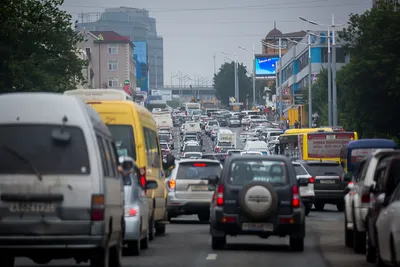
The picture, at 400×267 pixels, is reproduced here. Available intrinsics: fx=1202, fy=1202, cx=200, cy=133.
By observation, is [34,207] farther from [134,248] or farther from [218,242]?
[218,242]

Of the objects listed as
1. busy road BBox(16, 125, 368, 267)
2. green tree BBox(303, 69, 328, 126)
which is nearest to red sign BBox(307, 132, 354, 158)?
busy road BBox(16, 125, 368, 267)

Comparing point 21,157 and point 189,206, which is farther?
point 189,206

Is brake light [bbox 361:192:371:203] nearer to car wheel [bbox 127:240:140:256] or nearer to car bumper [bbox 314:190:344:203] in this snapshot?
car wheel [bbox 127:240:140:256]

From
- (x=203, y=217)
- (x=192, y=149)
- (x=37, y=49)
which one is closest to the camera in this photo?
(x=203, y=217)

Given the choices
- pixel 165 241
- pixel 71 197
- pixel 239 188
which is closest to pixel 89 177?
pixel 71 197

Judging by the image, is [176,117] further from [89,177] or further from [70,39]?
[89,177]

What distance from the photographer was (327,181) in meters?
39.3

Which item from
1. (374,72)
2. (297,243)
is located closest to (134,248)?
(297,243)

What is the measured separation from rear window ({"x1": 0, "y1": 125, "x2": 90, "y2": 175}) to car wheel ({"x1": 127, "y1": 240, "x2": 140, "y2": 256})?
6.47 m

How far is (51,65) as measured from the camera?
79.8 metres

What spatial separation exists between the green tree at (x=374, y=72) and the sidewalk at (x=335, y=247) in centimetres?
3696

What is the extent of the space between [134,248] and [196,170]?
36.4 feet

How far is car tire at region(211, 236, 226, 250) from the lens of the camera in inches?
832

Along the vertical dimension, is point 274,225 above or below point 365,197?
below
